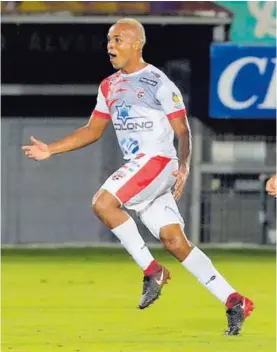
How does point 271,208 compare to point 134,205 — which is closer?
point 134,205

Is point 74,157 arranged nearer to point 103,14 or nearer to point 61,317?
point 103,14

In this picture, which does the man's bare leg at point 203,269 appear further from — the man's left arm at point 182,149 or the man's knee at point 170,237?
the man's left arm at point 182,149

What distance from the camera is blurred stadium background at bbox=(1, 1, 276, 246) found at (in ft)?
75.8

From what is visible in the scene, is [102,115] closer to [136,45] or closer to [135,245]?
[136,45]

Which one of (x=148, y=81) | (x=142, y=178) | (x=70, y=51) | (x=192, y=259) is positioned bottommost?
(x=70, y=51)

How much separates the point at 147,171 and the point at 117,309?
107 inches

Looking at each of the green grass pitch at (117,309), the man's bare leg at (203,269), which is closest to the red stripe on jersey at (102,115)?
the man's bare leg at (203,269)

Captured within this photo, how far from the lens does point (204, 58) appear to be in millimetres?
23719

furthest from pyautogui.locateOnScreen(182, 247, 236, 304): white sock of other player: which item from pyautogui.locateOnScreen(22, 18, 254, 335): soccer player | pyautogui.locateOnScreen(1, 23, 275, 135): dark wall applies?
pyautogui.locateOnScreen(1, 23, 275, 135): dark wall

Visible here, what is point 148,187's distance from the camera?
10.4m

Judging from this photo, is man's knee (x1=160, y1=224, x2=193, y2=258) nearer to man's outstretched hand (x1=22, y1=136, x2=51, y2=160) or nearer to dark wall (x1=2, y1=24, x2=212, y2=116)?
man's outstretched hand (x1=22, y1=136, x2=51, y2=160)

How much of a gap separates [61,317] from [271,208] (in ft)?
41.5

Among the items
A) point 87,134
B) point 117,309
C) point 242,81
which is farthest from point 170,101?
point 242,81

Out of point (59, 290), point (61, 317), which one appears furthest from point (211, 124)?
point (61, 317)
